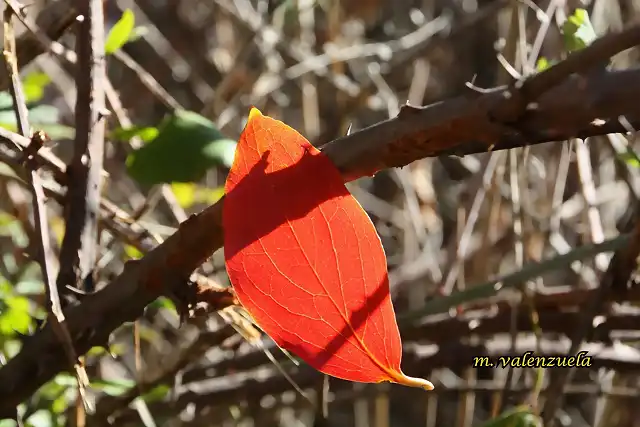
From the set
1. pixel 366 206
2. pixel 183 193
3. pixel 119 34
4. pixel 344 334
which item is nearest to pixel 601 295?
pixel 344 334

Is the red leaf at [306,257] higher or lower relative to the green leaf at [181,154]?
lower

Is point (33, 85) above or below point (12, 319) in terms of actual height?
above

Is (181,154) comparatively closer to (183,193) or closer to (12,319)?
(12,319)

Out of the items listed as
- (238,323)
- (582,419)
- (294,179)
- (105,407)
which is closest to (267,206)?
(294,179)

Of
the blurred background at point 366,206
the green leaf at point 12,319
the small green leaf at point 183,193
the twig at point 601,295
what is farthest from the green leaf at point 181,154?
the small green leaf at point 183,193

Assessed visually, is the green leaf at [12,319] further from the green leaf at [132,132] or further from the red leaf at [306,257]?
the red leaf at [306,257]

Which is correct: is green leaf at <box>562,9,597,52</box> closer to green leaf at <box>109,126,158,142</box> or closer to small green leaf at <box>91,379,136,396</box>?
green leaf at <box>109,126,158,142</box>

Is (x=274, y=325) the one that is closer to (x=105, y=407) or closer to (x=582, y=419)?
(x=105, y=407)
